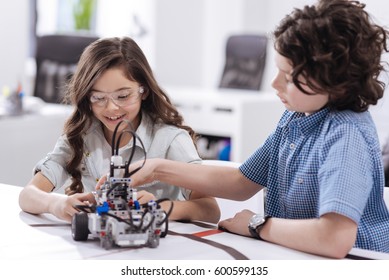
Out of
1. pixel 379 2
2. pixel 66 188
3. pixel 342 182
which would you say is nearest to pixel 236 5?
pixel 379 2

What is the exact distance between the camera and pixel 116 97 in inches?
71.2

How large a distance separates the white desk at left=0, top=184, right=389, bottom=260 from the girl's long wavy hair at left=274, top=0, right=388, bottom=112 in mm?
337

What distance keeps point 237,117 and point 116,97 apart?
277 cm

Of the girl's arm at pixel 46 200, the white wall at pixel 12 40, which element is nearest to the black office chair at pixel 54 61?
the white wall at pixel 12 40

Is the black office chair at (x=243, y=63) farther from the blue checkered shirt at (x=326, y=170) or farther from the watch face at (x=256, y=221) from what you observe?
the watch face at (x=256, y=221)

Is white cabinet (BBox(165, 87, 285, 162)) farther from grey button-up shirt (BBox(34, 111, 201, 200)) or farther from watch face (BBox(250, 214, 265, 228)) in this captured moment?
watch face (BBox(250, 214, 265, 228))

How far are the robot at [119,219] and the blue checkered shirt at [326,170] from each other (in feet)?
1.04

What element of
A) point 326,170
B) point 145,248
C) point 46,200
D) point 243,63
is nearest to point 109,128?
point 46,200

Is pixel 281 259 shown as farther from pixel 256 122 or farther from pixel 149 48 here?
pixel 149 48

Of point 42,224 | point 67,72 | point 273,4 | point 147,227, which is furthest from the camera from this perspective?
point 273,4

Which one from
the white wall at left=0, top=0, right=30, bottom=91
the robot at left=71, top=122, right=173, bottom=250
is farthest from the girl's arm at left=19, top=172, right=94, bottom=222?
the white wall at left=0, top=0, right=30, bottom=91

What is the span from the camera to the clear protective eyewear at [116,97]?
1.80m

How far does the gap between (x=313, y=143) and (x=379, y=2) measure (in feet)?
12.7

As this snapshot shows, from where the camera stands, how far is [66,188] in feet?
6.59
